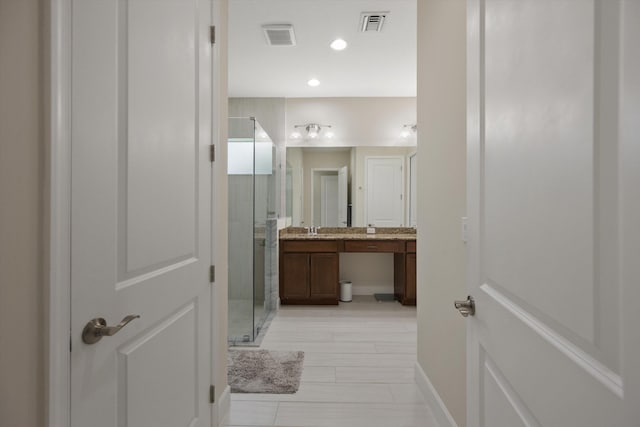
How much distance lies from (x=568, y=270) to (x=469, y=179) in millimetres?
545

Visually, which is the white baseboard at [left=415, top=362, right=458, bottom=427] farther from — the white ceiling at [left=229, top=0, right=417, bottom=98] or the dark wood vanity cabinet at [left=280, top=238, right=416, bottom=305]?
the white ceiling at [left=229, top=0, right=417, bottom=98]

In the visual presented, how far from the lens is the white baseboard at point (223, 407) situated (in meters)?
1.78

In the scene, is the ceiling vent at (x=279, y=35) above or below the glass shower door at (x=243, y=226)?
above

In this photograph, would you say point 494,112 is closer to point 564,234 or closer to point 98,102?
point 564,234

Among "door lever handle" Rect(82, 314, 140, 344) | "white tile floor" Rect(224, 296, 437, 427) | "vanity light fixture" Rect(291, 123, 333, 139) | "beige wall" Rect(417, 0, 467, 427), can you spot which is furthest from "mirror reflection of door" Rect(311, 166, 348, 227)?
"door lever handle" Rect(82, 314, 140, 344)

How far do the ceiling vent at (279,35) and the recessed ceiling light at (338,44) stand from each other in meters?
0.35

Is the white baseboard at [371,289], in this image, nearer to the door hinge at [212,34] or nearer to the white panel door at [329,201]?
the white panel door at [329,201]

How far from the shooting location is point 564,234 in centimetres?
61

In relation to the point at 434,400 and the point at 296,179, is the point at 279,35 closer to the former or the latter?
the point at 296,179

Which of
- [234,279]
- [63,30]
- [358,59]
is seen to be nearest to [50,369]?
[63,30]

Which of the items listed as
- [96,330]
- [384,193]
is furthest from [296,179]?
[96,330]

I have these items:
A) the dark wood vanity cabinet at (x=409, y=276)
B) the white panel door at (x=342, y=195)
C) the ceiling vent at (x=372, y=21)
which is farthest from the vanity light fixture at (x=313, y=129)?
the dark wood vanity cabinet at (x=409, y=276)

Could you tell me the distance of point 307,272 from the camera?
13.1 feet

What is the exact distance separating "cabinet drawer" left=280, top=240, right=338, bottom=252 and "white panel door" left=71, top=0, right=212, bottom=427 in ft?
7.95
